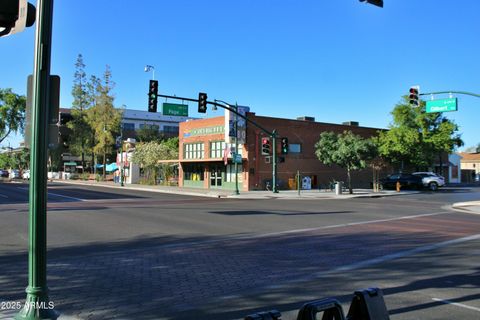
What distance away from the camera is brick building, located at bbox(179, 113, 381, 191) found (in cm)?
3966

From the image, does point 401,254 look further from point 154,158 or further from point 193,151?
point 154,158

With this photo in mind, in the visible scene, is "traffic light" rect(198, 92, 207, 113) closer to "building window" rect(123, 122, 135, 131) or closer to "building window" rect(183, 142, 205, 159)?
"building window" rect(183, 142, 205, 159)

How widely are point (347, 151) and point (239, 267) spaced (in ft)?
95.1

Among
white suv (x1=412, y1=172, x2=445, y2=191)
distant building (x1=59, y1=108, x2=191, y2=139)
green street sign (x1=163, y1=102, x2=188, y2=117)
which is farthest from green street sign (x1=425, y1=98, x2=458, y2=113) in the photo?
distant building (x1=59, y1=108, x2=191, y2=139)

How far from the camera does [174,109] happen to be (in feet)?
94.0

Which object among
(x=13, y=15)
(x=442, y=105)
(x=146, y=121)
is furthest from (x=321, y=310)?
(x=146, y=121)

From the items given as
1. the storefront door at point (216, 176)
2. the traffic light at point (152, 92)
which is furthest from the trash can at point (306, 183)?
the traffic light at point (152, 92)

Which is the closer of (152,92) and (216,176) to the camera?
(152,92)

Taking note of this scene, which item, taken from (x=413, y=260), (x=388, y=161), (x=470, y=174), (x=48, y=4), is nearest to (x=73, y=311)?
(x=48, y=4)

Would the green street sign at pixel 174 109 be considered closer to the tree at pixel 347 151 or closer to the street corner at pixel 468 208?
the tree at pixel 347 151

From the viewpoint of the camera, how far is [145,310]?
17.8 ft

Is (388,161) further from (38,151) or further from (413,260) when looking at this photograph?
(38,151)

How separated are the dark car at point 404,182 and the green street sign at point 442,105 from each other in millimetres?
16541

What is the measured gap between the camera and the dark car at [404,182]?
142 ft
